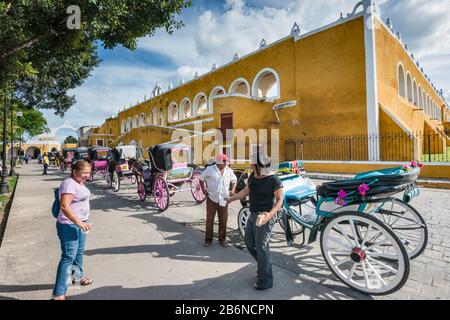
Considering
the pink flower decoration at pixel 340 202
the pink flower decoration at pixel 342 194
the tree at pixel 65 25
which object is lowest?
the pink flower decoration at pixel 340 202

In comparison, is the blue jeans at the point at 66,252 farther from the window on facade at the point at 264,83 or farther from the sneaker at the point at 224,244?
the window on facade at the point at 264,83

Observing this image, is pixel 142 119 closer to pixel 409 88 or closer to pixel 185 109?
pixel 185 109

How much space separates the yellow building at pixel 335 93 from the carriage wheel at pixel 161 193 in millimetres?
10060

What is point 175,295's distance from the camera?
2.78 metres

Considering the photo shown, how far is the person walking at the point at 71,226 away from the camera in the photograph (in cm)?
261

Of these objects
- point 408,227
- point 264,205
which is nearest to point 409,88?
point 408,227

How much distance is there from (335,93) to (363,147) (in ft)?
11.8

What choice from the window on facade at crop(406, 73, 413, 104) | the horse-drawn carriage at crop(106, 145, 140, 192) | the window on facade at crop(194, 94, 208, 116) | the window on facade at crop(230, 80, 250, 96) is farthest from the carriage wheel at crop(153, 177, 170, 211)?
the window on facade at crop(406, 73, 413, 104)

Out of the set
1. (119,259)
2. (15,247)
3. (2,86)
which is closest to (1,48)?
(2,86)

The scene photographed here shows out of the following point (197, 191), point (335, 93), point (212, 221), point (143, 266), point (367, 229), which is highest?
point (335, 93)

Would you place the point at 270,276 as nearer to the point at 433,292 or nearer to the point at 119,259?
the point at 433,292

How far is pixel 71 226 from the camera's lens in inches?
107

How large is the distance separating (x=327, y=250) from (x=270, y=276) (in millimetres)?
769

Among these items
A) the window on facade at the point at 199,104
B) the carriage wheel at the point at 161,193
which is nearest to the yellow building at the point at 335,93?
the window on facade at the point at 199,104
